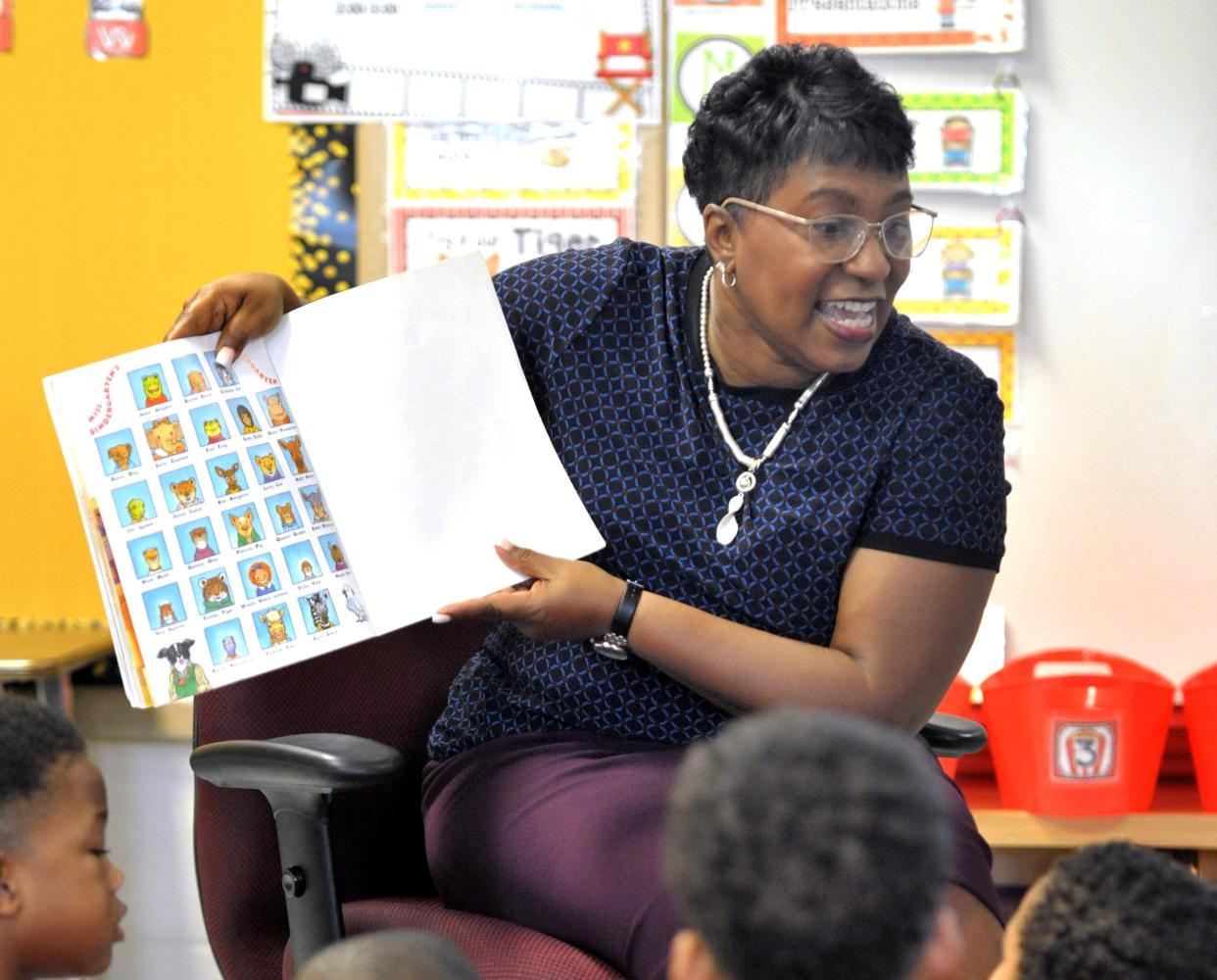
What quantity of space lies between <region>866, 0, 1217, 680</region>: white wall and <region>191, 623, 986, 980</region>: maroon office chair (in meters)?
0.82

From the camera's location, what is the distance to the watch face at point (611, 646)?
1355 mm

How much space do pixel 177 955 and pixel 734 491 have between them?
155cm

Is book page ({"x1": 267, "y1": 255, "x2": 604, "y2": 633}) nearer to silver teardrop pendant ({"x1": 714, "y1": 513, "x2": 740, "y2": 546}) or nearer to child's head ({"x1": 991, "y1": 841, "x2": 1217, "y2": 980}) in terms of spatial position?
silver teardrop pendant ({"x1": 714, "y1": 513, "x2": 740, "y2": 546})

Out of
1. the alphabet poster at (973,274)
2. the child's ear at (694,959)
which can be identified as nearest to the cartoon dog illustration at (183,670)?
the child's ear at (694,959)

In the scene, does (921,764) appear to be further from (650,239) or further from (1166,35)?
(1166,35)

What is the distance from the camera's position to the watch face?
53.4 inches

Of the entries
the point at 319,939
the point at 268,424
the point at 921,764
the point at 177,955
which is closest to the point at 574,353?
the point at 268,424

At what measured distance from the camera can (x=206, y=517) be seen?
1294 mm

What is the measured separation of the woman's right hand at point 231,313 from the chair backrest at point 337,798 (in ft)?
1.07

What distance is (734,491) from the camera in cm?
141

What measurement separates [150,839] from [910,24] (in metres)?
1.82

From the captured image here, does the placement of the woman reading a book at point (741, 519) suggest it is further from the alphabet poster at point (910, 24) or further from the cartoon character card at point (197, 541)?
the alphabet poster at point (910, 24)

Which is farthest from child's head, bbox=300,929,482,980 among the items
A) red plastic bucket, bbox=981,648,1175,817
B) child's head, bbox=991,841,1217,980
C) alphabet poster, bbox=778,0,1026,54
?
alphabet poster, bbox=778,0,1026,54

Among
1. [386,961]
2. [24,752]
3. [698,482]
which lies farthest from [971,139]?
[386,961]
